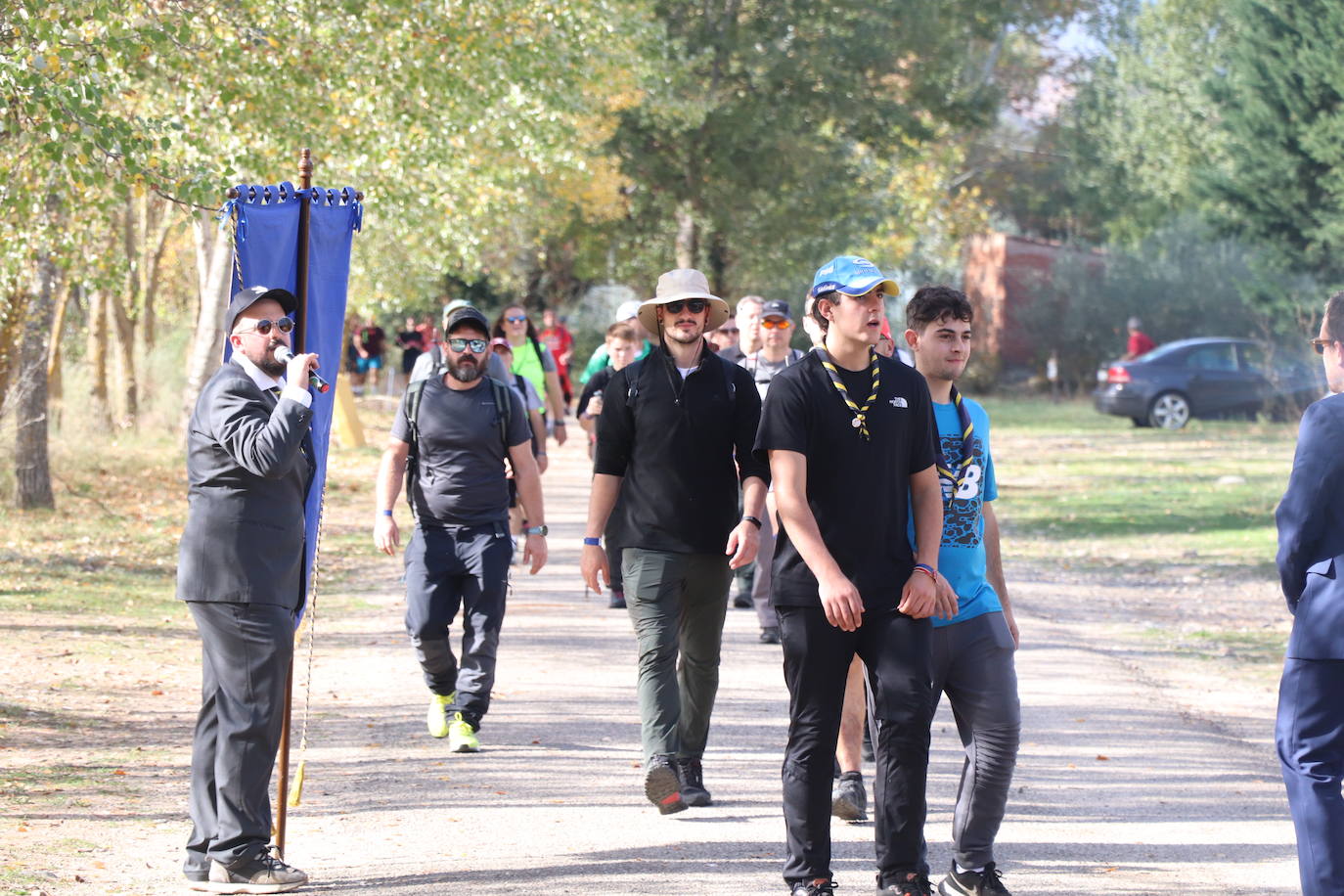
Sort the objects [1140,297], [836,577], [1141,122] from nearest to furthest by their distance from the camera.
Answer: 1. [836,577]
2. [1140,297]
3. [1141,122]

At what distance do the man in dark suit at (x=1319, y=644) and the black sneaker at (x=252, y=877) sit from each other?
10.4 feet

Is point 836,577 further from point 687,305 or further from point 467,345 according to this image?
point 467,345

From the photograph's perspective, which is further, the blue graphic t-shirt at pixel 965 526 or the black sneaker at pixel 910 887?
the blue graphic t-shirt at pixel 965 526

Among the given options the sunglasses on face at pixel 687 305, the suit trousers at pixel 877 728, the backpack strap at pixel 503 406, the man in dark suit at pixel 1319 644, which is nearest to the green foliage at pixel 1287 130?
the backpack strap at pixel 503 406

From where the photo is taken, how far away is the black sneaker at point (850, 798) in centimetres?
693

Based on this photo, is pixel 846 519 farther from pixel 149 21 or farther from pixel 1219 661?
pixel 149 21

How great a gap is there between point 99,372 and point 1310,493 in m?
21.8

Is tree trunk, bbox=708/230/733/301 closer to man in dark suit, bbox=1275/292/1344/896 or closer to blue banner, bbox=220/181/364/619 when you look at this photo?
blue banner, bbox=220/181/364/619

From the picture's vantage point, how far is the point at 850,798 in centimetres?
695

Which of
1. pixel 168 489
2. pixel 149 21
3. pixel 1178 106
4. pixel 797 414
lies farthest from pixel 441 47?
pixel 1178 106

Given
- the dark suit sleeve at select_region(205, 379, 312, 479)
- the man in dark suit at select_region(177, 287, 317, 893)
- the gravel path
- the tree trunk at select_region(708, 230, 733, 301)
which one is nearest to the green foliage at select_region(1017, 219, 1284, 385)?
the tree trunk at select_region(708, 230, 733, 301)

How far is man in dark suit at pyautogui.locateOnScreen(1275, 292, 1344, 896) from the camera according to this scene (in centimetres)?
504


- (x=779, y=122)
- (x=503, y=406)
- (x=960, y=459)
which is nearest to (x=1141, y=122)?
(x=779, y=122)

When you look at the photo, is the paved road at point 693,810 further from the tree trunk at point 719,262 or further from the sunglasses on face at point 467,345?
the tree trunk at point 719,262
